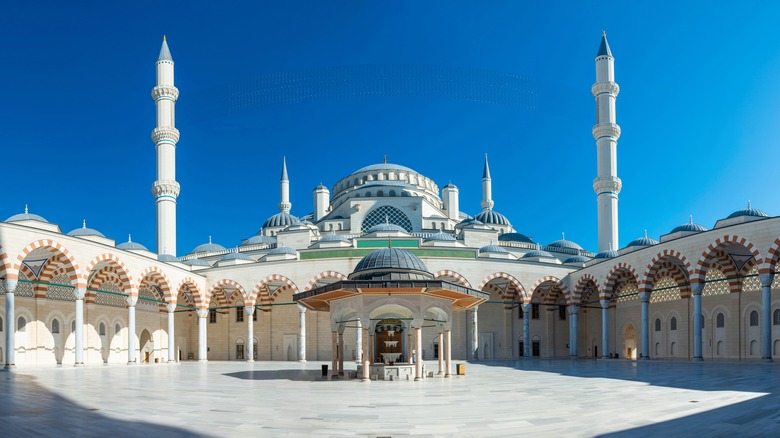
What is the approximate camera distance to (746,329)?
84.4 ft

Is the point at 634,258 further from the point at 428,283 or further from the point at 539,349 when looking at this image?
the point at 428,283

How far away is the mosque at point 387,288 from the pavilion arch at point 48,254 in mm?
73

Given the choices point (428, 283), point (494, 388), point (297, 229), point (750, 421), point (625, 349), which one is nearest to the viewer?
point (750, 421)

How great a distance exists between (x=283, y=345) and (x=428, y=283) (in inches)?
A: 790

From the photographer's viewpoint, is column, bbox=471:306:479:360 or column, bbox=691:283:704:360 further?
column, bbox=471:306:479:360

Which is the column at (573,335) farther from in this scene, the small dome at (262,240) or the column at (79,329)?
the column at (79,329)

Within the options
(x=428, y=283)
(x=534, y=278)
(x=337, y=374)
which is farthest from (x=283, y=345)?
(x=428, y=283)

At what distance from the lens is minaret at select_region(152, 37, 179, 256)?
3684 centimetres

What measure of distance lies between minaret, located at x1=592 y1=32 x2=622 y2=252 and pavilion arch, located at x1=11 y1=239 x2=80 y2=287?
27.2 m

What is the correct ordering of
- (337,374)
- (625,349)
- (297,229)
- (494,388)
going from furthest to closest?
(297,229) < (625,349) < (337,374) < (494,388)

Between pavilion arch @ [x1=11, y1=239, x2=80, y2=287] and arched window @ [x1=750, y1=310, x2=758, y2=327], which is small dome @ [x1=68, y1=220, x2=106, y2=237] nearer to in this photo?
pavilion arch @ [x1=11, y1=239, x2=80, y2=287]

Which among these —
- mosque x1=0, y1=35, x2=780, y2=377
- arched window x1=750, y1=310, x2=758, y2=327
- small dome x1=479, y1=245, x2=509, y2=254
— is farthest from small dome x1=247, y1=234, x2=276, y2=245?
arched window x1=750, y1=310, x2=758, y2=327

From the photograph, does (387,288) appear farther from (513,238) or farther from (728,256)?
(513,238)

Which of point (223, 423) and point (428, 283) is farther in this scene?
point (428, 283)
